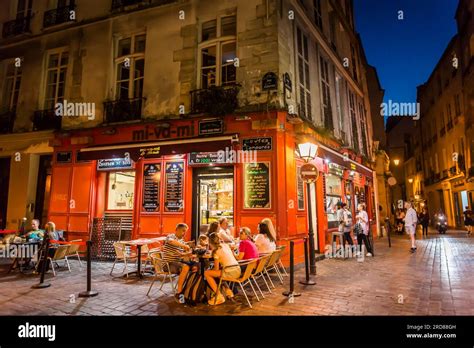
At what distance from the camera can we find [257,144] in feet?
27.8

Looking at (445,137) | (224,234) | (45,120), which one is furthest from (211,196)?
(445,137)

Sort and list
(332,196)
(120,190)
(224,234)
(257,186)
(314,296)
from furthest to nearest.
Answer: (332,196)
(120,190)
(257,186)
(224,234)
(314,296)

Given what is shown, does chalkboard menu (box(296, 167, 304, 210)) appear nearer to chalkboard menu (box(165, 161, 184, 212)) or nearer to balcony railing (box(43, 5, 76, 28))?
chalkboard menu (box(165, 161, 184, 212))

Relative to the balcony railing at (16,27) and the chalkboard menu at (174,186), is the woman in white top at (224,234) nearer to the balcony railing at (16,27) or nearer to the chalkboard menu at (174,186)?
the chalkboard menu at (174,186)

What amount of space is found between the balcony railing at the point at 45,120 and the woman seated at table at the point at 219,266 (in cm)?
902

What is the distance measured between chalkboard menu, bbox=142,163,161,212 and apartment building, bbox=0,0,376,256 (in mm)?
34

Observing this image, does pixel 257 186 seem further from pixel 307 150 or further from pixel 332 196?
pixel 332 196

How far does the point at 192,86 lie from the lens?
31.1 ft

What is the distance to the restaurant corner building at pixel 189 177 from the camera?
8.34 meters

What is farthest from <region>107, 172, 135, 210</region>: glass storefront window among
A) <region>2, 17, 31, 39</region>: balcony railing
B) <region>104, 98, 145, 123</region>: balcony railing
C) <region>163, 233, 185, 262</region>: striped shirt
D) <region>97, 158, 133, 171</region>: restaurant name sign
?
<region>2, 17, 31, 39</region>: balcony railing

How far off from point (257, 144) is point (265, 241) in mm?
2971

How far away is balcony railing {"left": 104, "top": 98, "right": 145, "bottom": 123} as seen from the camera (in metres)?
10.2
